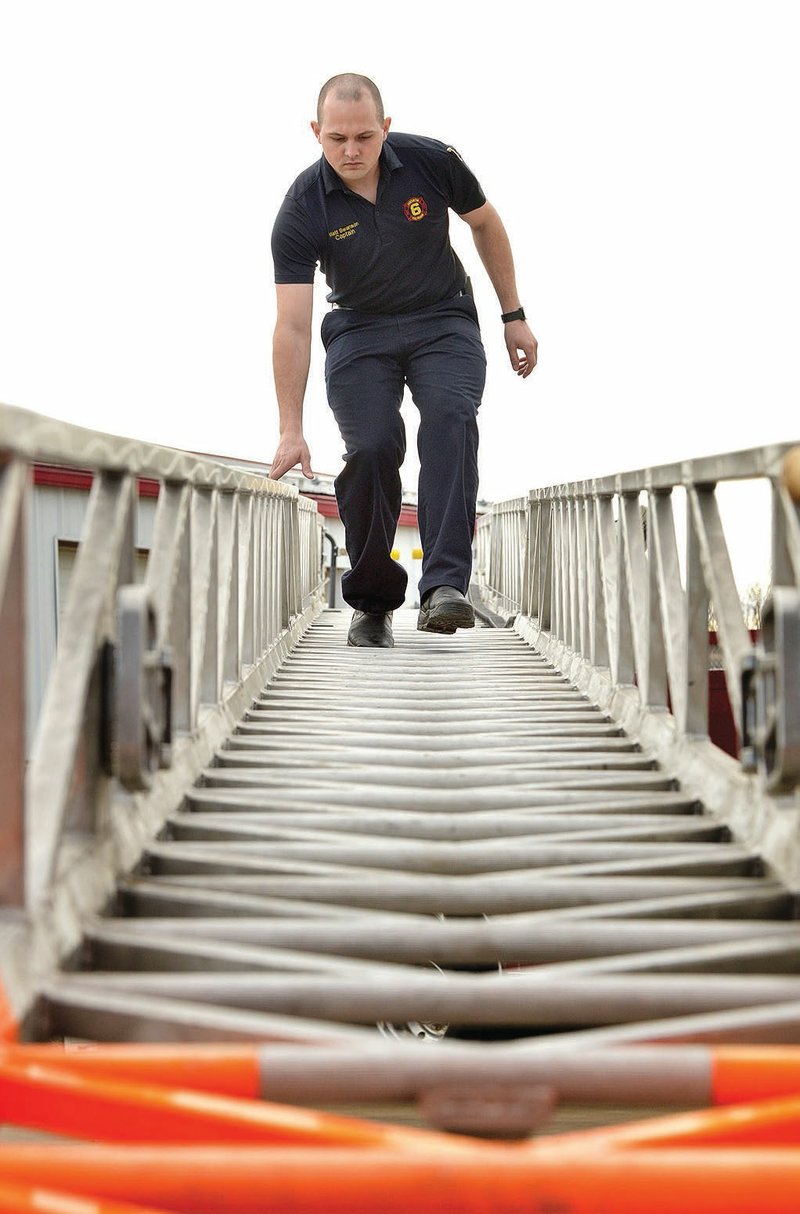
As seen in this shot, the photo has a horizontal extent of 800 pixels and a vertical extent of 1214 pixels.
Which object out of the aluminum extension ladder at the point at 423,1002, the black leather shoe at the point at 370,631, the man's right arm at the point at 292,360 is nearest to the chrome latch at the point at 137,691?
the aluminum extension ladder at the point at 423,1002

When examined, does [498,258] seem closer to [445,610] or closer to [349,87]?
[349,87]

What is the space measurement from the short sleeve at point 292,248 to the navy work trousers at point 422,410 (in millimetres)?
285

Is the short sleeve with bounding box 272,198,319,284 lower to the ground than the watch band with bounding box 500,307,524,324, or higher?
higher

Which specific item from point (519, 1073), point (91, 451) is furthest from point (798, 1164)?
point (91, 451)

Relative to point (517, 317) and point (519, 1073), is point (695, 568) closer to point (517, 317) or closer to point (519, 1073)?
point (519, 1073)

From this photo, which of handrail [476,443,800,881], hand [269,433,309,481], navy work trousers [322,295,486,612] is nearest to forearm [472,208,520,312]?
navy work trousers [322,295,486,612]

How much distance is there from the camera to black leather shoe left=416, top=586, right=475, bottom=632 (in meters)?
5.81

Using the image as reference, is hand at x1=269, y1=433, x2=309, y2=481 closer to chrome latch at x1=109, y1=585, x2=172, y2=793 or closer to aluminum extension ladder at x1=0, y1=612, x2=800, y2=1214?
aluminum extension ladder at x1=0, y1=612, x2=800, y2=1214

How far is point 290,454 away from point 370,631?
1.43 m

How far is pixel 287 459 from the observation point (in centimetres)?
559

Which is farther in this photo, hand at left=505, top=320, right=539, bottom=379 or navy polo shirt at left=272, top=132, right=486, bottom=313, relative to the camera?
hand at left=505, top=320, right=539, bottom=379

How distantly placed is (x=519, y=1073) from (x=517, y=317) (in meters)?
4.90

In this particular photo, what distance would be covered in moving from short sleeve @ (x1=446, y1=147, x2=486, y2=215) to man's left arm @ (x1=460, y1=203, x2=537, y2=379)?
0.18 metres

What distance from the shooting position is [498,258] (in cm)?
618
